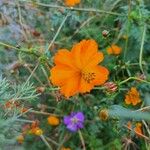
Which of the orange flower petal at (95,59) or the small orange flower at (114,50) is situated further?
the small orange flower at (114,50)

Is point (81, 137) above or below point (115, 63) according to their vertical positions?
below

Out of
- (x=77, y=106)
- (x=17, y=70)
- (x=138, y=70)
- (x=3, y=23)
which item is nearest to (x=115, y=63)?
(x=138, y=70)

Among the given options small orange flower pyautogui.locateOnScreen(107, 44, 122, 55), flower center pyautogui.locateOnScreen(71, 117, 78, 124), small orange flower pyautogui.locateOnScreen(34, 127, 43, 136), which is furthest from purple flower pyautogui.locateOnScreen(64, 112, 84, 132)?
small orange flower pyautogui.locateOnScreen(107, 44, 122, 55)

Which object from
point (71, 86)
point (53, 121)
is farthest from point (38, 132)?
point (71, 86)

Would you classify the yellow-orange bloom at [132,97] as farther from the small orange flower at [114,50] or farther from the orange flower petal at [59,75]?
the orange flower petal at [59,75]

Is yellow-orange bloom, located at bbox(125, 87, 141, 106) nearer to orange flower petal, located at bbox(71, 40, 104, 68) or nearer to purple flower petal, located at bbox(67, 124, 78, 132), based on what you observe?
purple flower petal, located at bbox(67, 124, 78, 132)

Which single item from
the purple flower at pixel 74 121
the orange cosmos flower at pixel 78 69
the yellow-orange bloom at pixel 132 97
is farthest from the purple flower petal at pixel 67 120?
the orange cosmos flower at pixel 78 69

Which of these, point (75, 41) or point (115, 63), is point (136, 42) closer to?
point (115, 63)

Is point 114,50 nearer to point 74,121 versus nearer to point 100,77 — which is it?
point 74,121
